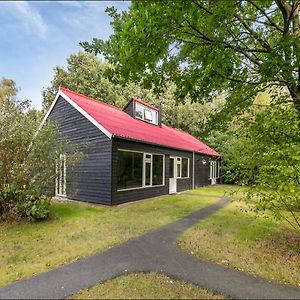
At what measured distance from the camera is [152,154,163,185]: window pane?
14.1 meters

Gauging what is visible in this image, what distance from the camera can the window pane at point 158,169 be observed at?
14081 millimetres

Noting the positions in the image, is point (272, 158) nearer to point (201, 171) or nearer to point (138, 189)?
point (138, 189)

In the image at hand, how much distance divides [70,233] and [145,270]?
10.8ft

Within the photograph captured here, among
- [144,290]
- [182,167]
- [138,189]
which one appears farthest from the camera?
[182,167]

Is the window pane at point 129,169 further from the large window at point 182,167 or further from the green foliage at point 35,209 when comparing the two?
the large window at point 182,167

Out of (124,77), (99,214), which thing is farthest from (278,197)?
(99,214)

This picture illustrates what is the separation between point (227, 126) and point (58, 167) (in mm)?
5714

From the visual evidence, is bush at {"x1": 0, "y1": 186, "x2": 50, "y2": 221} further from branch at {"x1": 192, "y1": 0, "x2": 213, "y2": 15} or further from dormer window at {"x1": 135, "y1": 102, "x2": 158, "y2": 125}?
dormer window at {"x1": 135, "y1": 102, "x2": 158, "y2": 125}

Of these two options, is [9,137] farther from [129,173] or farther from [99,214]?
[129,173]

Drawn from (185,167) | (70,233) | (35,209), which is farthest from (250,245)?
(185,167)

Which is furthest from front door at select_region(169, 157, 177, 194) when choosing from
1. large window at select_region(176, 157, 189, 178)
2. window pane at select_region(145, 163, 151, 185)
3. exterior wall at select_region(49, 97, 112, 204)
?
exterior wall at select_region(49, 97, 112, 204)

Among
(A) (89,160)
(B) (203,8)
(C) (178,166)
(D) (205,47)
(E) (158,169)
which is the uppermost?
(B) (203,8)

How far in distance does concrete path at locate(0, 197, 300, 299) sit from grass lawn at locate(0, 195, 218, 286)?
17.5 inches

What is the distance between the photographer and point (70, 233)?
23.8ft
